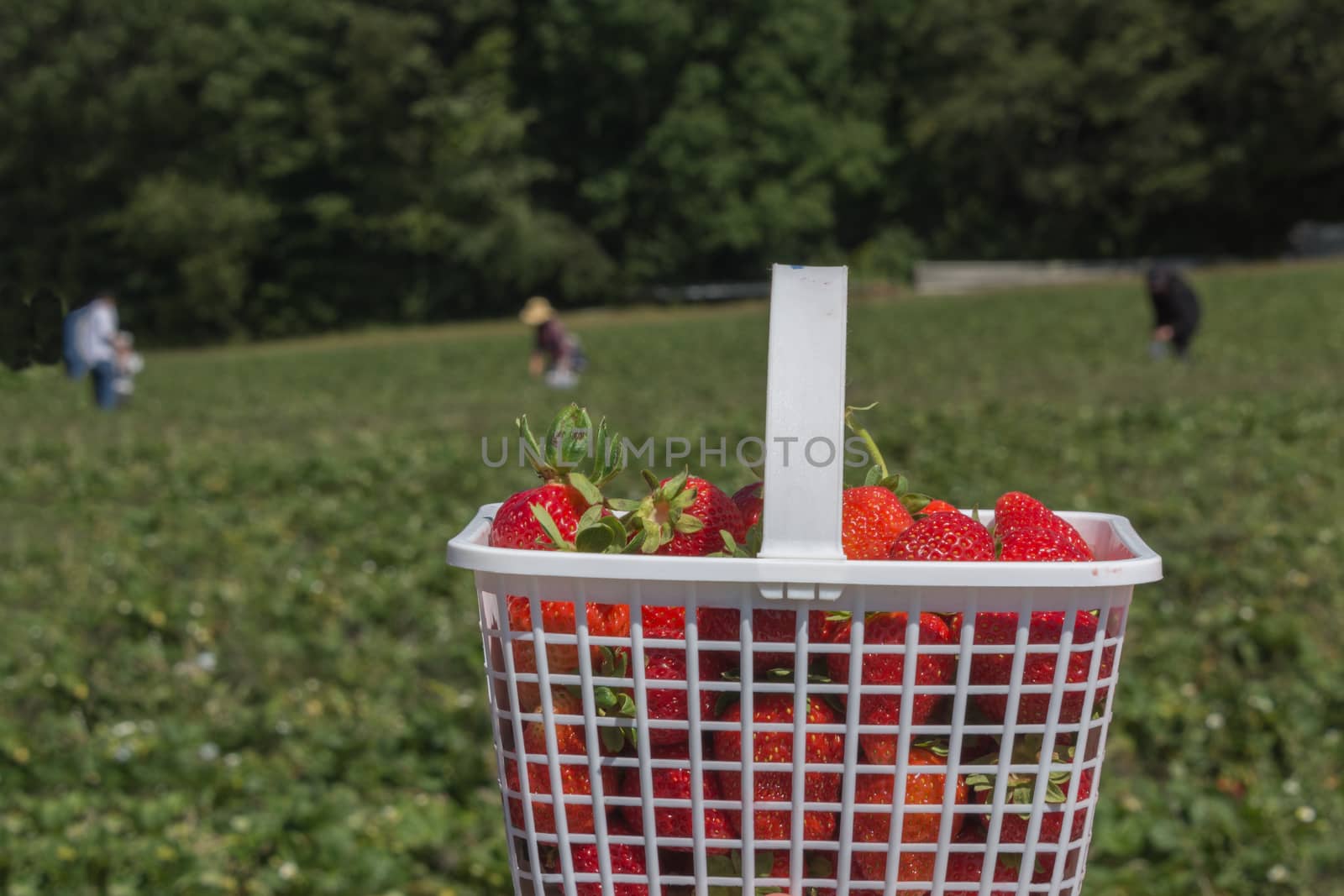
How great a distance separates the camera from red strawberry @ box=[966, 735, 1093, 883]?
1137 mm

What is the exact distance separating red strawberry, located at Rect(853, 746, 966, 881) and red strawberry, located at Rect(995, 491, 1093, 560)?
21 centimetres

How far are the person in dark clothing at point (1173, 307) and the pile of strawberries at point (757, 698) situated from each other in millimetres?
13556

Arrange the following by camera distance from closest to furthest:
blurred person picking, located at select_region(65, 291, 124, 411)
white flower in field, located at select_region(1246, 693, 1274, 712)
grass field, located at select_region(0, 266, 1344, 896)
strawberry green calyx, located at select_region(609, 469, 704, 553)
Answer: strawberry green calyx, located at select_region(609, 469, 704, 553) → grass field, located at select_region(0, 266, 1344, 896) → white flower in field, located at select_region(1246, 693, 1274, 712) → blurred person picking, located at select_region(65, 291, 124, 411)

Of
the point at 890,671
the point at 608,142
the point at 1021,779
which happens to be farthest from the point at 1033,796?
the point at 608,142

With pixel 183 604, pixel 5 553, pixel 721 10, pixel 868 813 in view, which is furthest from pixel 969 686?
pixel 721 10

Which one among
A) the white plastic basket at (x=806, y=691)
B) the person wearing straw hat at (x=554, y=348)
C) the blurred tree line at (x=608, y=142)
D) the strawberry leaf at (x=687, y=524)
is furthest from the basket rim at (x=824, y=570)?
the blurred tree line at (x=608, y=142)

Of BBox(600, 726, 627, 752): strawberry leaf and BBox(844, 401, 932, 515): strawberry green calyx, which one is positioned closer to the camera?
BBox(600, 726, 627, 752): strawberry leaf

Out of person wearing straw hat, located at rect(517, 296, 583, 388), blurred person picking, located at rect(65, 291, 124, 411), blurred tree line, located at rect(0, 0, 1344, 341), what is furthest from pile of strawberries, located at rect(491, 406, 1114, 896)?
blurred tree line, located at rect(0, 0, 1344, 341)

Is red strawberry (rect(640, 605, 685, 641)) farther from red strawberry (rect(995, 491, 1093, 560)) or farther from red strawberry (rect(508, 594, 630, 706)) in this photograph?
red strawberry (rect(995, 491, 1093, 560))

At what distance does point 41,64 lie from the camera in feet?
122

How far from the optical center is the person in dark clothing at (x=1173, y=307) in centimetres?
1389

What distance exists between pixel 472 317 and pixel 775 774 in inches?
1658

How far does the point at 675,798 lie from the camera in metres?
1.16

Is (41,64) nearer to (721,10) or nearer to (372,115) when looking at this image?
(372,115)
